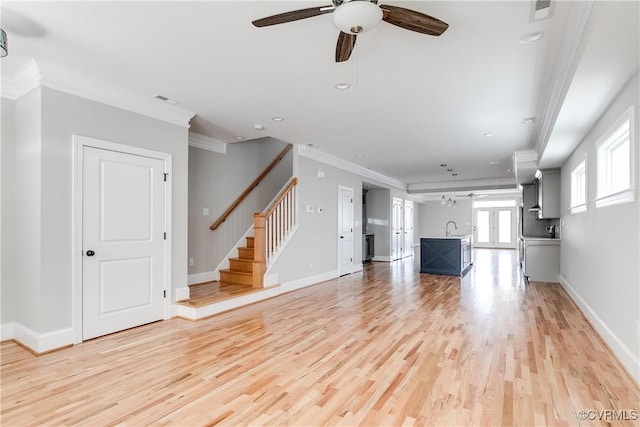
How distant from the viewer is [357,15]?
6.02ft

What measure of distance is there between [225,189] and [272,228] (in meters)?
1.38

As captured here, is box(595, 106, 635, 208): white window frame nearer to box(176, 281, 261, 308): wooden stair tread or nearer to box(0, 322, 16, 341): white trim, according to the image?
box(176, 281, 261, 308): wooden stair tread

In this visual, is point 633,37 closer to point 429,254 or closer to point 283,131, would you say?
point 283,131

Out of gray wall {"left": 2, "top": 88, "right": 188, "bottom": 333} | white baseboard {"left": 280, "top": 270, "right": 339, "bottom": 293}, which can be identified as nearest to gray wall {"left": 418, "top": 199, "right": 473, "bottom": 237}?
white baseboard {"left": 280, "top": 270, "right": 339, "bottom": 293}

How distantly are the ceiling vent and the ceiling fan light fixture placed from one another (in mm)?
1126

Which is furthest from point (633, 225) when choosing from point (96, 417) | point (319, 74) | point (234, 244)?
point (234, 244)

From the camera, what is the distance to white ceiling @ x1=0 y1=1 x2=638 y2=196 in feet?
7.48

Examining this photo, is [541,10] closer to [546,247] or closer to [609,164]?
[609,164]

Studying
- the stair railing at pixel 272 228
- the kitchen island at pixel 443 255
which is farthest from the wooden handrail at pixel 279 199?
the kitchen island at pixel 443 255

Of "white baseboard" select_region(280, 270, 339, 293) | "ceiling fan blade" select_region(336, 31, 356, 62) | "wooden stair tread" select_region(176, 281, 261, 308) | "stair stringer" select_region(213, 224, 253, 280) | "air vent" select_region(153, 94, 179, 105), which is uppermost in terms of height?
"air vent" select_region(153, 94, 179, 105)

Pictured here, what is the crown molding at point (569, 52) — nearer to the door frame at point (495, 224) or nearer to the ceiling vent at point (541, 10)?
the ceiling vent at point (541, 10)

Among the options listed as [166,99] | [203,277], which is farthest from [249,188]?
[166,99]

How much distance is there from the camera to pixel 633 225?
2674 millimetres

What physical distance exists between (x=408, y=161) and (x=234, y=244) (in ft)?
14.2
